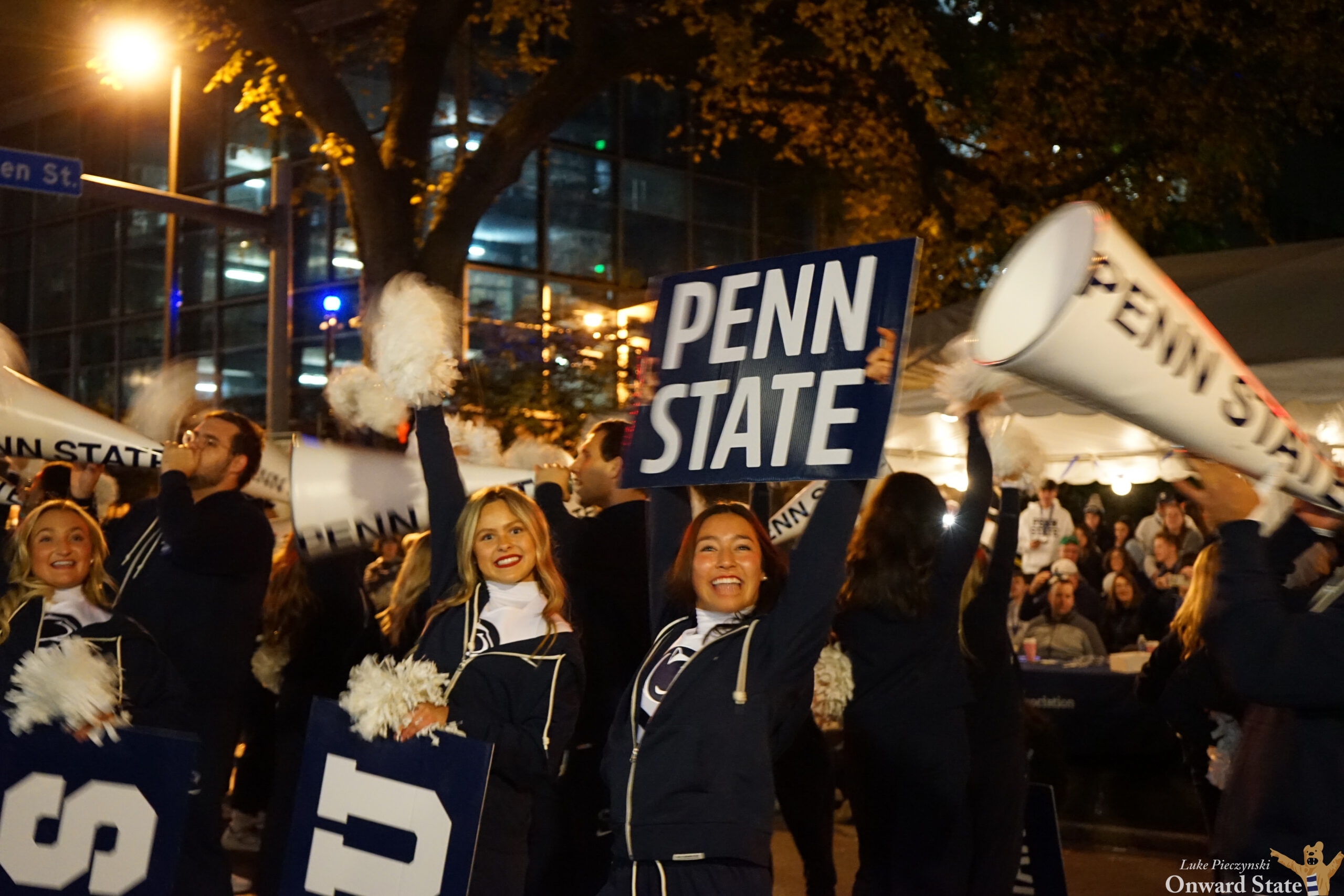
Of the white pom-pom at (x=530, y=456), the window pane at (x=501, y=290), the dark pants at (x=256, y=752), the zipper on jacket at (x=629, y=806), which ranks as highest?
the window pane at (x=501, y=290)

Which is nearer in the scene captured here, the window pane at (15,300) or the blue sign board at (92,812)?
the blue sign board at (92,812)

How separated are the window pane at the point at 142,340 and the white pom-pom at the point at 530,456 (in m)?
21.7

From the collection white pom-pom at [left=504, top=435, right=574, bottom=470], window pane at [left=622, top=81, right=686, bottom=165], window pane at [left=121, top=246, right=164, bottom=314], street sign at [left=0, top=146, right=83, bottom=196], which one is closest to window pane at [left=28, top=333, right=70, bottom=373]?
window pane at [left=121, top=246, right=164, bottom=314]

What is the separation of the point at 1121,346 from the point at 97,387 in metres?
27.2

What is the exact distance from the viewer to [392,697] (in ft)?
11.8

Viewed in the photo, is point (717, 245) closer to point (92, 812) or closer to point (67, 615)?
point (67, 615)

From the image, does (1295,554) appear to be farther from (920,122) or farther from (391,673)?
(920,122)

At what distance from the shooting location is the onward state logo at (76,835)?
4195 mm

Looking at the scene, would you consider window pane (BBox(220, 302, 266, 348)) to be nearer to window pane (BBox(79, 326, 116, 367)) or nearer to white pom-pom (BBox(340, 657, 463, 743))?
window pane (BBox(79, 326, 116, 367))

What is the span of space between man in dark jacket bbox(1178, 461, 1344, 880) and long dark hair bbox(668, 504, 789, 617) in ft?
3.48

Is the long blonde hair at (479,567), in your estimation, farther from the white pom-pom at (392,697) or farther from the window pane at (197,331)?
the window pane at (197,331)

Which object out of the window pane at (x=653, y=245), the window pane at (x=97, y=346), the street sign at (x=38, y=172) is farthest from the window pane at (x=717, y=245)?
the window pane at (x=97, y=346)

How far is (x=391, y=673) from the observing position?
3650 mm

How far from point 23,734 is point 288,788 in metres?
1.21
